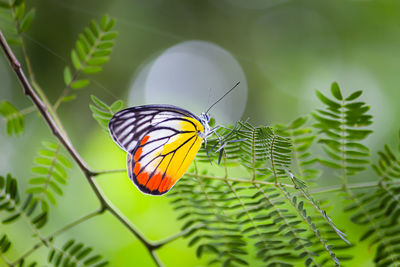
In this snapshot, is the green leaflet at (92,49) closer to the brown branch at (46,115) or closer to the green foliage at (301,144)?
the brown branch at (46,115)

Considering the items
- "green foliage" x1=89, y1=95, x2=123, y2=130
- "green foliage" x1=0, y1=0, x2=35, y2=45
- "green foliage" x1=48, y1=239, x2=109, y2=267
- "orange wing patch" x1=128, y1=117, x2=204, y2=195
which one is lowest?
"green foliage" x1=48, y1=239, x2=109, y2=267

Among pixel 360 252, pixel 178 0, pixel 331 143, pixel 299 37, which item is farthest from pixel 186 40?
pixel 331 143

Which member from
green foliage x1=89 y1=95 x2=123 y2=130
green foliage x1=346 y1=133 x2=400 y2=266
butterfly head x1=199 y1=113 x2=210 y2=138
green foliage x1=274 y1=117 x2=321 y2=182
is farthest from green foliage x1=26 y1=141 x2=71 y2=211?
green foliage x1=346 y1=133 x2=400 y2=266

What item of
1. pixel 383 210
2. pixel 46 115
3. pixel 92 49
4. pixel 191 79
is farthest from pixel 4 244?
pixel 191 79

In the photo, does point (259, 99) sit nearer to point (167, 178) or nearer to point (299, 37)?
point (299, 37)

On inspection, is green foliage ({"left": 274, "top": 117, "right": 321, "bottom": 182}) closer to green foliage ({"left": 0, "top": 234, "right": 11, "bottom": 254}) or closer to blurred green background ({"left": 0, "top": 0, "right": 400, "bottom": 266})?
green foliage ({"left": 0, "top": 234, "right": 11, "bottom": 254})

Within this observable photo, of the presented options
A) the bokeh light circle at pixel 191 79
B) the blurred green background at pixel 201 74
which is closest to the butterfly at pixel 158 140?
the bokeh light circle at pixel 191 79
